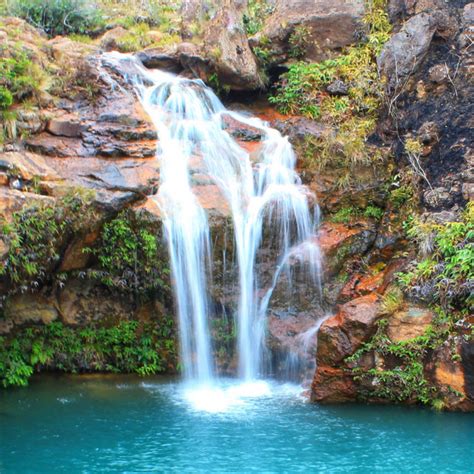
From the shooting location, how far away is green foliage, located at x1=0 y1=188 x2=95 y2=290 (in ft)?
30.7

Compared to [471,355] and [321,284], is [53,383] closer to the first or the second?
[321,284]

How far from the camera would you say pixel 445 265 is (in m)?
9.31

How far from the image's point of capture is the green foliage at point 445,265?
8.94m

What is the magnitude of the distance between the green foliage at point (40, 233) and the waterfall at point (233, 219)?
Answer: 1500 millimetres

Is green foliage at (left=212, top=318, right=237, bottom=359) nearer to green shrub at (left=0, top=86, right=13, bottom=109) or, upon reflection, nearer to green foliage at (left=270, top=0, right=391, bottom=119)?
green foliage at (left=270, top=0, right=391, bottom=119)

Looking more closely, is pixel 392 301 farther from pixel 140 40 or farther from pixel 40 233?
pixel 140 40

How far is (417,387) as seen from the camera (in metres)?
8.79

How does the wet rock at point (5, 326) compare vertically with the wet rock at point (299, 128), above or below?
below

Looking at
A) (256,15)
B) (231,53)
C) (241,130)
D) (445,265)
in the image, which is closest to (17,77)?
(241,130)

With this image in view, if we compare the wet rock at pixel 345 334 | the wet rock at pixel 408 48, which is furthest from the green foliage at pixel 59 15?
the wet rock at pixel 345 334

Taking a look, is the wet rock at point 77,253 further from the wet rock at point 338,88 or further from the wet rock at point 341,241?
the wet rock at point 338,88

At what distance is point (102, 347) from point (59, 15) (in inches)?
400

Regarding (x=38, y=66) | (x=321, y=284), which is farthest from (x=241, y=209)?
(x=38, y=66)

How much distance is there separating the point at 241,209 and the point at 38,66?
5298 mm
